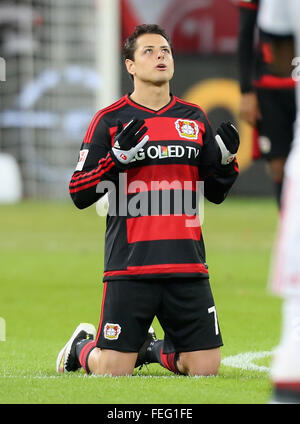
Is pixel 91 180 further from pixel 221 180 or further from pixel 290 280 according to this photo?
pixel 290 280

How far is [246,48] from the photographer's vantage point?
7312mm

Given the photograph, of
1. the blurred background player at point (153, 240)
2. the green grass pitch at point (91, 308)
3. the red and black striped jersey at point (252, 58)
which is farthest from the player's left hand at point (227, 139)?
the red and black striped jersey at point (252, 58)

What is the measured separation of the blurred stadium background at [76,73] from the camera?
21.7 m

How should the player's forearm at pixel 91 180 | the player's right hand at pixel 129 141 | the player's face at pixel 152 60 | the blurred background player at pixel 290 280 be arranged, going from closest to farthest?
the blurred background player at pixel 290 280 → the player's right hand at pixel 129 141 → the player's forearm at pixel 91 180 → the player's face at pixel 152 60

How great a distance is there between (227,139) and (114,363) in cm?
130

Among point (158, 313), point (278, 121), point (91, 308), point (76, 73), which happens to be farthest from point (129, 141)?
point (76, 73)

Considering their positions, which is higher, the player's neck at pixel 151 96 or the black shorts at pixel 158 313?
the player's neck at pixel 151 96

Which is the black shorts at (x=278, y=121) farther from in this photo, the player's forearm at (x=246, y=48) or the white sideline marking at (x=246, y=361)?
the white sideline marking at (x=246, y=361)

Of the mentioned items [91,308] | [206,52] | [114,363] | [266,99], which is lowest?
[91,308]

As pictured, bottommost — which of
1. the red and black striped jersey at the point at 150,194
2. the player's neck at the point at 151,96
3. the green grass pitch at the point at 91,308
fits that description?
the green grass pitch at the point at 91,308

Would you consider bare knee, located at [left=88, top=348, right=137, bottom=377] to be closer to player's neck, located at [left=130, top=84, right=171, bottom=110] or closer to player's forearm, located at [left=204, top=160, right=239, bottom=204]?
player's forearm, located at [left=204, top=160, right=239, bottom=204]

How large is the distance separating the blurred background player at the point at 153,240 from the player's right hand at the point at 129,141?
50mm

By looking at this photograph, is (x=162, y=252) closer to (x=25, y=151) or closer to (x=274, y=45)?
(x=274, y=45)

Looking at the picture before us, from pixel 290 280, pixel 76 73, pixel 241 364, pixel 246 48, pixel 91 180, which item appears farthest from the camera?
pixel 76 73
